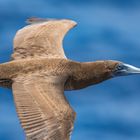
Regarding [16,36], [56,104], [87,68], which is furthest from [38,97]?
[16,36]

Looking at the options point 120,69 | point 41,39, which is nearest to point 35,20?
point 41,39

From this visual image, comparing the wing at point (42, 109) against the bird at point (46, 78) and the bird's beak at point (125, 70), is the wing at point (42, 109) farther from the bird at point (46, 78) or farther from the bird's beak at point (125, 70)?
the bird's beak at point (125, 70)

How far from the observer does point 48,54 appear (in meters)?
23.1

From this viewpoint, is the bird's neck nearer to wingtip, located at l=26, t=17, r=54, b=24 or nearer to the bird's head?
the bird's head

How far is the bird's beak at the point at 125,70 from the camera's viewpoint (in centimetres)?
2230

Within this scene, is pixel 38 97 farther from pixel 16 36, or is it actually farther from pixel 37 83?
pixel 16 36

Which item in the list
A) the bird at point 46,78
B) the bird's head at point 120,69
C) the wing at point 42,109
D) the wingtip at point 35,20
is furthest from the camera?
the wingtip at point 35,20

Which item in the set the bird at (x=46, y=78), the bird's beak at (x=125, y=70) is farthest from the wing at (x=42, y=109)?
the bird's beak at (x=125, y=70)

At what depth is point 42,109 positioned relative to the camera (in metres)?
20.2

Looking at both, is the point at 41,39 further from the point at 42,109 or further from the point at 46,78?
the point at 42,109

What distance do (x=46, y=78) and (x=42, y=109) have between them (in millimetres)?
1296

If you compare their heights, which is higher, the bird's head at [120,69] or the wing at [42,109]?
the bird's head at [120,69]

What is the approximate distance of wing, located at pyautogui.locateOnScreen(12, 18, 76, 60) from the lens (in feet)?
76.1

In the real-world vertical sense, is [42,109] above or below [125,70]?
below
